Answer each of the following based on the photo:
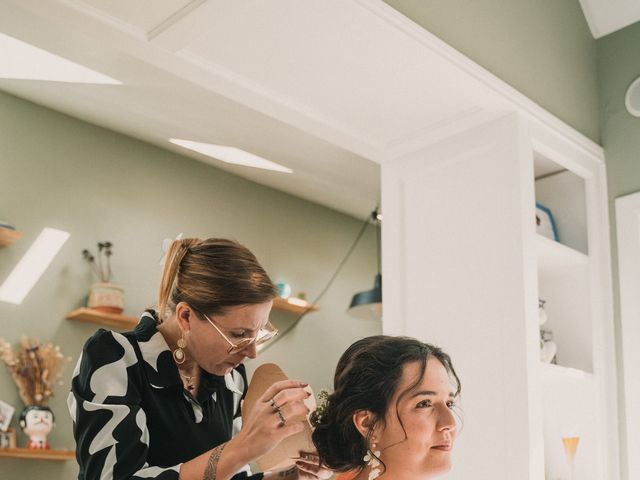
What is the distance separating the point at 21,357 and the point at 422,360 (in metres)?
2.70

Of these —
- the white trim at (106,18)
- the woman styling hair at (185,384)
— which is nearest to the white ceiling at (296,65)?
the white trim at (106,18)

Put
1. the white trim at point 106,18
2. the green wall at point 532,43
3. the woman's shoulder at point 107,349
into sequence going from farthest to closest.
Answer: the green wall at point 532,43 < the white trim at point 106,18 < the woman's shoulder at point 107,349

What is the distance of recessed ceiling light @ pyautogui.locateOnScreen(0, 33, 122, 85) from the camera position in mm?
3457

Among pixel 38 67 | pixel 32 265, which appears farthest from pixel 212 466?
pixel 32 265

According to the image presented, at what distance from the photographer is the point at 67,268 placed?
13.7ft

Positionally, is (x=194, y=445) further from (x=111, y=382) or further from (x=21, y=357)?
(x=21, y=357)

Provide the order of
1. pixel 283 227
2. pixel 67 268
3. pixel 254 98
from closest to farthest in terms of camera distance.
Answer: pixel 254 98, pixel 67 268, pixel 283 227

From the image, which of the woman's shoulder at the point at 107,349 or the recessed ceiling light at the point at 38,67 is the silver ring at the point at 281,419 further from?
the recessed ceiling light at the point at 38,67

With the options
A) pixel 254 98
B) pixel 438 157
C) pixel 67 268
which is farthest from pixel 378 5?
pixel 67 268

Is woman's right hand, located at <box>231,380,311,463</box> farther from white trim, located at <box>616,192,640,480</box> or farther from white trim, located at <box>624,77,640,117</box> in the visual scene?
white trim, located at <box>624,77,640,117</box>

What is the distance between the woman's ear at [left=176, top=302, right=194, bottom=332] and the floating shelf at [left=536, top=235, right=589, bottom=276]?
1.43 m

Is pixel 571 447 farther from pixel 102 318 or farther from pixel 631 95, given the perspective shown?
pixel 102 318

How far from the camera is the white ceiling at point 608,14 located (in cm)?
319

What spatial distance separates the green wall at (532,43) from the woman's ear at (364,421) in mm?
1192
